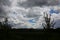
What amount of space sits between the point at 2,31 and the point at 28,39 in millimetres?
2432

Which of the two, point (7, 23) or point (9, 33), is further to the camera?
point (7, 23)

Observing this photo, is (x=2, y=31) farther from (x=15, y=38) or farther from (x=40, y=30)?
(x=40, y=30)

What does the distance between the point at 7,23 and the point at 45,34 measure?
4.02 metres

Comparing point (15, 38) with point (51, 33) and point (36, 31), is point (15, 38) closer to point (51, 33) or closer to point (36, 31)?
point (36, 31)

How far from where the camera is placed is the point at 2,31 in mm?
12227

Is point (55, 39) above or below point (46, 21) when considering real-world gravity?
below

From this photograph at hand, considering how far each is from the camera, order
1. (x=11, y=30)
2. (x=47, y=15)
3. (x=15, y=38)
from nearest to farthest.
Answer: (x=15, y=38)
(x=11, y=30)
(x=47, y=15)

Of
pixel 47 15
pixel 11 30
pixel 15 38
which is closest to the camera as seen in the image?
pixel 15 38

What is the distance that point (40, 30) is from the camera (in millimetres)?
12367

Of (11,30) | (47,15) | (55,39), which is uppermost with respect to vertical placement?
(47,15)

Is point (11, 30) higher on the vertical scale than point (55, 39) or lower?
higher

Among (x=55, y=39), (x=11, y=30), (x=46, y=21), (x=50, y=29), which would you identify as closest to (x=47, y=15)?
(x=46, y=21)

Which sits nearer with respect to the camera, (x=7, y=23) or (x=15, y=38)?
(x=15, y=38)

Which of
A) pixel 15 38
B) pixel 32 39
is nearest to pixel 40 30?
pixel 32 39
